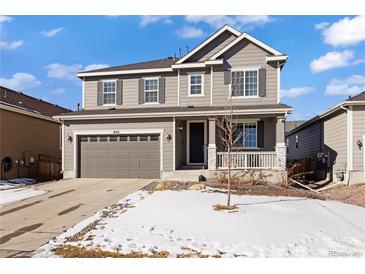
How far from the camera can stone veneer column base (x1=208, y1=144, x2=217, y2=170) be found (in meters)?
14.4

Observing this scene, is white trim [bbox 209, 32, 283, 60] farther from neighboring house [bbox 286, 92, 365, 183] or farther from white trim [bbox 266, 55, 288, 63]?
neighboring house [bbox 286, 92, 365, 183]

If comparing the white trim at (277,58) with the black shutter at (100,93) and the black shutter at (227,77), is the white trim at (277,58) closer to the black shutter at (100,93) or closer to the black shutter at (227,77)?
the black shutter at (227,77)

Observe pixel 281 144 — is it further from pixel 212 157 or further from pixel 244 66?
pixel 244 66

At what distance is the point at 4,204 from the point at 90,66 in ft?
38.0

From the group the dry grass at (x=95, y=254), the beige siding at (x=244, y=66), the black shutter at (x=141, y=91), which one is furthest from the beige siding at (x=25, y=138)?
the dry grass at (x=95, y=254)

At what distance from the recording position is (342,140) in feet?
49.6

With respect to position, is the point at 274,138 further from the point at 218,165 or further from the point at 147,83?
the point at 147,83

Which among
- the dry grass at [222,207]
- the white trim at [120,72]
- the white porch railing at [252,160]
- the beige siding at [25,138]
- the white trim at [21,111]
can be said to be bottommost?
the dry grass at [222,207]

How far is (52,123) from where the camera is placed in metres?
19.9

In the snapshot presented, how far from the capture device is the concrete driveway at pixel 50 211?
614 centimetres

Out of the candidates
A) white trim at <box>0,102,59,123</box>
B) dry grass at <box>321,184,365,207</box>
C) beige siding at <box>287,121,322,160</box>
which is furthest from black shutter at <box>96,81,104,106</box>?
beige siding at <box>287,121,322,160</box>

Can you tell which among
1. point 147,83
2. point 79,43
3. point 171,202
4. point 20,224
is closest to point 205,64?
point 147,83

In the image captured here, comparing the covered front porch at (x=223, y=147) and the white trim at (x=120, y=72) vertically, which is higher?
the white trim at (x=120, y=72)

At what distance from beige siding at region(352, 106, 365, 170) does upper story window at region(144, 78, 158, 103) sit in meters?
9.62
